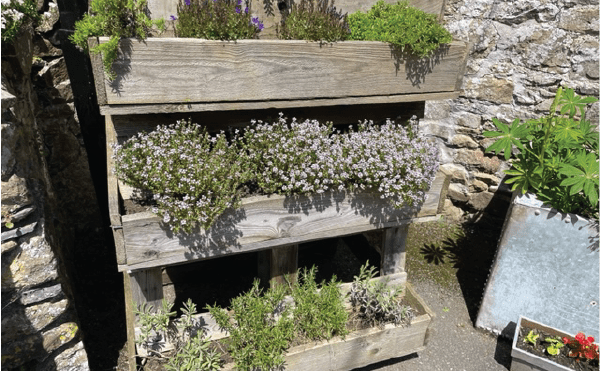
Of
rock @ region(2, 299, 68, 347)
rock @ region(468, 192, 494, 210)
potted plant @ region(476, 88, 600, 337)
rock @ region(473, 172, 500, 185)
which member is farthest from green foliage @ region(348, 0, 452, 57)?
rock @ region(468, 192, 494, 210)

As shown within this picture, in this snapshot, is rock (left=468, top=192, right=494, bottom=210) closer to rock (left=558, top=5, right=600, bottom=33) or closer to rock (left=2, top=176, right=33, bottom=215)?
rock (left=558, top=5, right=600, bottom=33)

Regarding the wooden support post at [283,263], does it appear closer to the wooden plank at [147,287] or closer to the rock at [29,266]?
the wooden plank at [147,287]

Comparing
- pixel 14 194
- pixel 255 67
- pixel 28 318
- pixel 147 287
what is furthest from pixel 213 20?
pixel 28 318

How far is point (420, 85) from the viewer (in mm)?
2422

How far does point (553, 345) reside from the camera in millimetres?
2883

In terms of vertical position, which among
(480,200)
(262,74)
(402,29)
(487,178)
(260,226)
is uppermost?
(402,29)

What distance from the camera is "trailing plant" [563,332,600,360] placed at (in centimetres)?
277

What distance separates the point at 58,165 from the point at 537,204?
11.4ft

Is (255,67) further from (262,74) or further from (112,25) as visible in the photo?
(112,25)

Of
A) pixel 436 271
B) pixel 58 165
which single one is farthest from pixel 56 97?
pixel 436 271

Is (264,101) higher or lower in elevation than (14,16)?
lower

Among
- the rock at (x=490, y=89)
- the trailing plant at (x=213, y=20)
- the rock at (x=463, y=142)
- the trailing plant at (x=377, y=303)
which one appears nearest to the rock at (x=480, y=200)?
the rock at (x=463, y=142)

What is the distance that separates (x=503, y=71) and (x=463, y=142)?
2.40 ft

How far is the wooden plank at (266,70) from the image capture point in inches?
74.6
